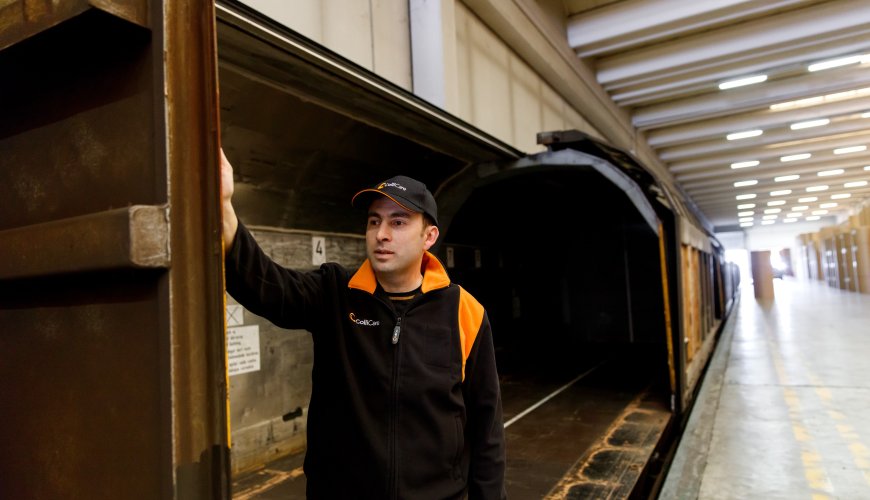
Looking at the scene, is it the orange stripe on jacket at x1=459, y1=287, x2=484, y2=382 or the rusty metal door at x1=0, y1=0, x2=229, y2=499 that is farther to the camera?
the orange stripe on jacket at x1=459, y1=287, x2=484, y2=382

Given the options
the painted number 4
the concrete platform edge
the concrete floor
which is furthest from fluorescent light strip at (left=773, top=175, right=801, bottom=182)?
the painted number 4

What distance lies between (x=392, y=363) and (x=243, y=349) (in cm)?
341

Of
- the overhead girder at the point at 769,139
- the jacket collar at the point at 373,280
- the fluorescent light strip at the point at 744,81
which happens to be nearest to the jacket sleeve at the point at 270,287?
the jacket collar at the point at 373,280

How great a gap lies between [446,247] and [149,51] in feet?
23.7

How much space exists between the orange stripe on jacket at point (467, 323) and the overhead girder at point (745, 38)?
365 inches

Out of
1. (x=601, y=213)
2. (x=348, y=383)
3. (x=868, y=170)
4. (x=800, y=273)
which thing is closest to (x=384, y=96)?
(x=348, y=383)

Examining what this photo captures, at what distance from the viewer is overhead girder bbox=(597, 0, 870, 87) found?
8.34 metres

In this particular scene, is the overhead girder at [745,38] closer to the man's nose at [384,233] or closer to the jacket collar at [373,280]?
the jacket collar at [373,280]

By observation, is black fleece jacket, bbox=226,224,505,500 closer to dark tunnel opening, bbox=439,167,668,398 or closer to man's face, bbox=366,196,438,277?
man's face, bbox=366,196,438,277

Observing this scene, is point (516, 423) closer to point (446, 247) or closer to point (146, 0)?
point (446, 247)

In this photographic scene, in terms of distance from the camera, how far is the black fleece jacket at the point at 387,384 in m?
1.83

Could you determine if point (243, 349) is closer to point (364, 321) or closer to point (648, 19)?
point (364, 321)

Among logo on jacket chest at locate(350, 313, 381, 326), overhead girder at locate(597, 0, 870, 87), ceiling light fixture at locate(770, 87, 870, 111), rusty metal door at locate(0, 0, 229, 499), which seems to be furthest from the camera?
ceiling light fixture at locate(770, 87, 870, 111)

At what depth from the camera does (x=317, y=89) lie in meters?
4.27
